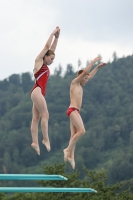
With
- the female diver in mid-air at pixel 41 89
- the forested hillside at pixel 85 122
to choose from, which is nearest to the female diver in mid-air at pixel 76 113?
the female diver in mid-air at pixel 41 89

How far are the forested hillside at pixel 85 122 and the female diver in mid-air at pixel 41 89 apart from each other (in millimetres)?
111213

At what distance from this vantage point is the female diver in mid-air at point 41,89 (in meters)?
21.5

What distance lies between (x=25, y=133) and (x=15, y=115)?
420 inches

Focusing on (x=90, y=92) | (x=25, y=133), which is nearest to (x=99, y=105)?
(x=90, y=92)

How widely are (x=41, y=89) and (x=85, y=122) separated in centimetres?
15165

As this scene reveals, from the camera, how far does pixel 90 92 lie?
591ft

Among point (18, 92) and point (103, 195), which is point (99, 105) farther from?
point (103, 195)

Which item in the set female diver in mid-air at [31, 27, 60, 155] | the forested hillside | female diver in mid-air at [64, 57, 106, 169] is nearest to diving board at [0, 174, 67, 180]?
female diver in mid-air at [31, 27, 60, 155]

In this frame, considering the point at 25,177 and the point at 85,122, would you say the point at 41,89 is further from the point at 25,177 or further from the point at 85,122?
the point at 85,122

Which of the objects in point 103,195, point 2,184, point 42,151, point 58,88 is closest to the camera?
point 103,195

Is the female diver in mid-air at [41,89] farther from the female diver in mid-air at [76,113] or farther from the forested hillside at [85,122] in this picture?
the forested hillside at [85,122]

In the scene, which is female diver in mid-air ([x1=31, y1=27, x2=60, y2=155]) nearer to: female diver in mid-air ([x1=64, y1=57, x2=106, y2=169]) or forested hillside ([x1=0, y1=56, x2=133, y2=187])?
female diver in mid-air ([x1=64, y1=57, x2=106, y2=169])

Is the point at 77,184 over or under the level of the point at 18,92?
under

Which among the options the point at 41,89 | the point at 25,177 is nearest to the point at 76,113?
the point at 41,89
